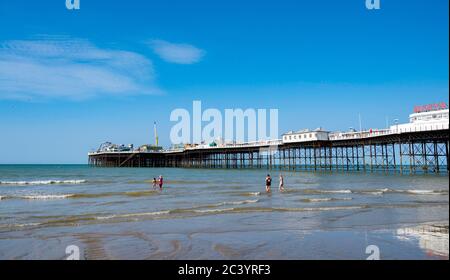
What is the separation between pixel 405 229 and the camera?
403 inches

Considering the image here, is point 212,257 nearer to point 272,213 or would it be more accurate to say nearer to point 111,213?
point 272,213

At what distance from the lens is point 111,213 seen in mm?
14391

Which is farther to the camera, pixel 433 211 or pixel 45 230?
pixel 433 211

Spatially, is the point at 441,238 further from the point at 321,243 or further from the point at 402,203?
the point at 402,203

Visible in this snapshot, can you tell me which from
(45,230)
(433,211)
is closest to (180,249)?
(45,230)

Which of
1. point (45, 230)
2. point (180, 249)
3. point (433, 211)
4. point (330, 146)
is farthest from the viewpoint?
point (330, 146)

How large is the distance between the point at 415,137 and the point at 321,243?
133ft

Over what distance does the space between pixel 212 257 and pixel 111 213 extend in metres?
8.21

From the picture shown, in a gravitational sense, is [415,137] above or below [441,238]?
above

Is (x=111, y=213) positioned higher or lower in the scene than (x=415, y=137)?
lower
